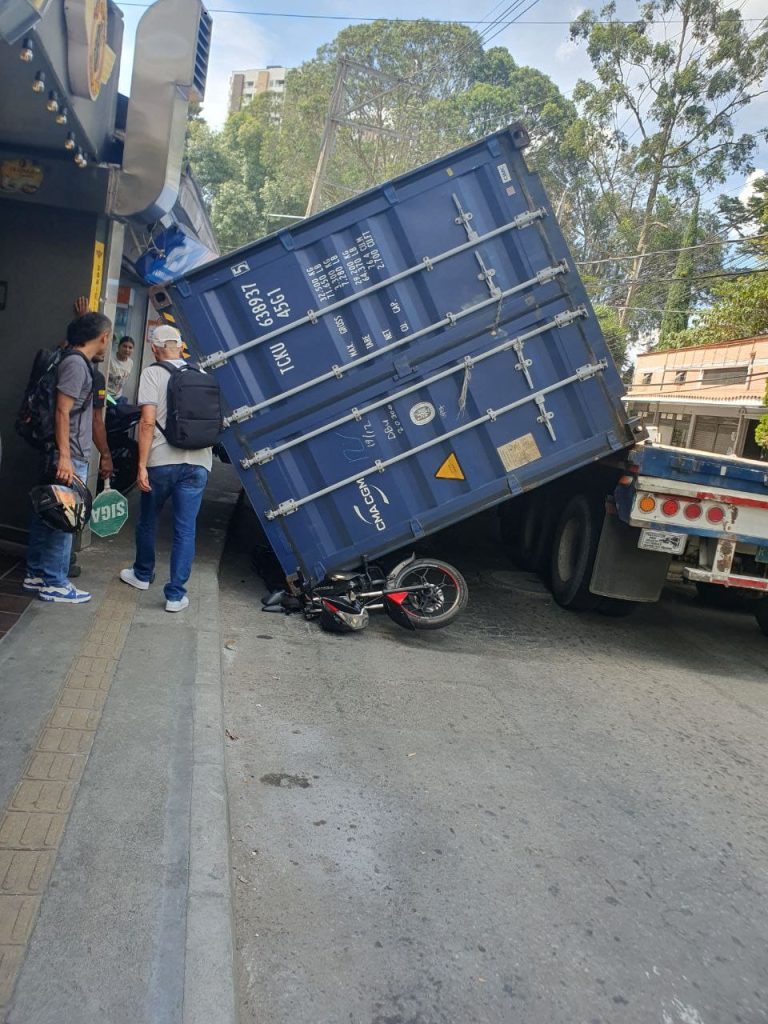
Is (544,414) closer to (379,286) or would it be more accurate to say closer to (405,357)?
(405,357)

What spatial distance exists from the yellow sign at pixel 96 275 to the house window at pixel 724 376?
75.9ft

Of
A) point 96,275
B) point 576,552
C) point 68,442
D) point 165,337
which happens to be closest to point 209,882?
point 68,442

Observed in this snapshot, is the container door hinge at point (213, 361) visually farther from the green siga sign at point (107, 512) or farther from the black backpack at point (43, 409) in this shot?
the green siga sign at point (107, 512)

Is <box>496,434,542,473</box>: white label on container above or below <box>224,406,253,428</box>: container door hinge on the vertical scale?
below

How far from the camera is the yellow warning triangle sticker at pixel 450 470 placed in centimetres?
635

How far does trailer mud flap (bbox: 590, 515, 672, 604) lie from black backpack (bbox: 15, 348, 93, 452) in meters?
3.89

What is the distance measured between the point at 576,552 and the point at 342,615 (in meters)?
2.38

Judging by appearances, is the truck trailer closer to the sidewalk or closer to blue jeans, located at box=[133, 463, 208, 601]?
blue jeans, located at box=[133, 463, 208, 601]

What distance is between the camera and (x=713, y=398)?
2819cm

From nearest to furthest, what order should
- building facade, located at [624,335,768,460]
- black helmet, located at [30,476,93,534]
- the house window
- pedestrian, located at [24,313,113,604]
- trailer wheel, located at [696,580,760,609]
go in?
black helmet, located at [30,476,93,534]
pedestrian, located at [24,313,113,604]
trailer wheel, located at [696,580,760,609]
building facade, located at [624,335,768,460]
the house window

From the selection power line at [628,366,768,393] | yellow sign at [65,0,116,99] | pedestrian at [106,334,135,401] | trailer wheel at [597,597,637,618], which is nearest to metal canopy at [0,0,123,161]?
yellow sign at [65,0,116,99]

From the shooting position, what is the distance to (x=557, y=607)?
7.90 meters

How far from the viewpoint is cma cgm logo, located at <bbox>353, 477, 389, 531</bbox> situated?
637 centimetres

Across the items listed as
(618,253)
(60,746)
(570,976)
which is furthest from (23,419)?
(618,253)
